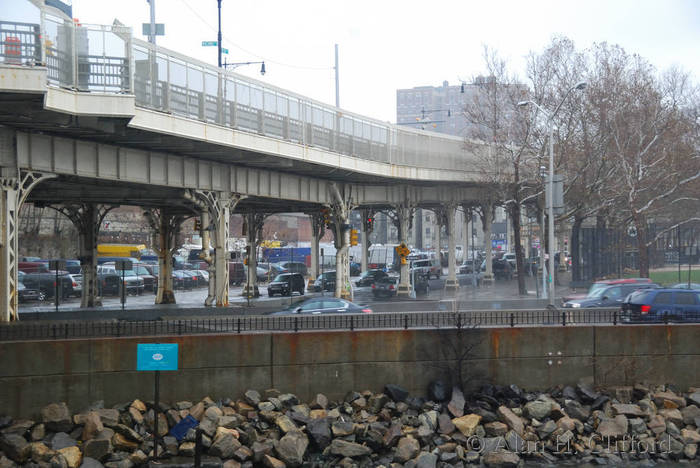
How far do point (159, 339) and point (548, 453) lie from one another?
451 inches

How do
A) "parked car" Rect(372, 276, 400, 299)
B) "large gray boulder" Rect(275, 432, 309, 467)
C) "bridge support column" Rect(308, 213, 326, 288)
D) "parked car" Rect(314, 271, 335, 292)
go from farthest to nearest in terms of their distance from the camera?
"bridge support column" Rect(308, 213, 326, 288) → "parked car" Rect(314, 271, 335, 292) → "parked car" Rect(372, 276, 400, 299) → "large gray boulder" Rect(275, 432, 309, 467)

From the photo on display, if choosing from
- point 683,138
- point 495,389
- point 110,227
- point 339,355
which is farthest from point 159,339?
point 110,227

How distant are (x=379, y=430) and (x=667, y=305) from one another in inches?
500

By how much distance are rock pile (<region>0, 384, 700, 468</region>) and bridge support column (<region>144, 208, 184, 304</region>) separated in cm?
2423

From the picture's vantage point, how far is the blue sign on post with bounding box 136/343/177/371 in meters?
15.9

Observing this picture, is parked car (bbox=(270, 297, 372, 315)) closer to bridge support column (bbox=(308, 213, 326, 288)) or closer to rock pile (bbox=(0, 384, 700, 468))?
rock pile (bbox=(0, 384, 700, 468))

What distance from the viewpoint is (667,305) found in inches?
1032

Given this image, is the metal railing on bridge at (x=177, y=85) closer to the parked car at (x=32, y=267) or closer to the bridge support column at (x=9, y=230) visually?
the bridge support column at (x=9, y=230)

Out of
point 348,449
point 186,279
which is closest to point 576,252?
point 186,279

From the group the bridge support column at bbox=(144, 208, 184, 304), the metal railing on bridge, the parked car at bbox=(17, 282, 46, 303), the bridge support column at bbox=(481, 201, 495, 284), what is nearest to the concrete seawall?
the metal railing on bridge

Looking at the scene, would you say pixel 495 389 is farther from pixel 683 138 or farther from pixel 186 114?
pixel 683 138

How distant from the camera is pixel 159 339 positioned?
2070 centimetres

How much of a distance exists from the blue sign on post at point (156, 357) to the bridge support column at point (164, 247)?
93.5 feet

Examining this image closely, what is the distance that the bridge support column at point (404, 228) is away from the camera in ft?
167
